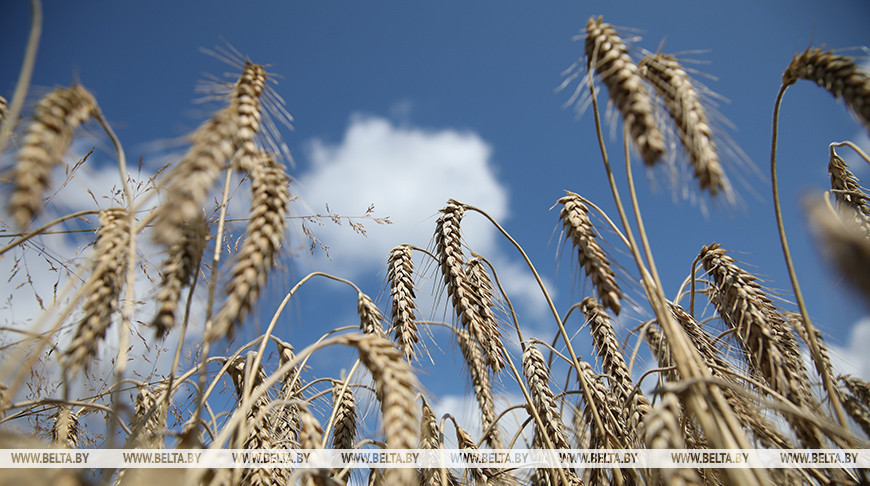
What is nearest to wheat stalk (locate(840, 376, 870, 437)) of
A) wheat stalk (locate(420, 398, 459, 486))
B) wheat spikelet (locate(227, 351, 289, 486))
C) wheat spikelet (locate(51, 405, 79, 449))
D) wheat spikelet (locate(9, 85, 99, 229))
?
wheat stalk (locate(420, 398, 459, 486))

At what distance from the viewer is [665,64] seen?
1.93m

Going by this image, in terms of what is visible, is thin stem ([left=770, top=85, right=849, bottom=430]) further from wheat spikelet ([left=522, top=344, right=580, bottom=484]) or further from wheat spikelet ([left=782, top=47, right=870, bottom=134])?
wheat spikelet ([left=522, top=344, right=580, bottom=484])

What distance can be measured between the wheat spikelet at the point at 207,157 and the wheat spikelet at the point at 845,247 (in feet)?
6.96

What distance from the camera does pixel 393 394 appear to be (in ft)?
5.07

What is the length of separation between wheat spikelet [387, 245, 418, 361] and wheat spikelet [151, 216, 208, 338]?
152 centimetres

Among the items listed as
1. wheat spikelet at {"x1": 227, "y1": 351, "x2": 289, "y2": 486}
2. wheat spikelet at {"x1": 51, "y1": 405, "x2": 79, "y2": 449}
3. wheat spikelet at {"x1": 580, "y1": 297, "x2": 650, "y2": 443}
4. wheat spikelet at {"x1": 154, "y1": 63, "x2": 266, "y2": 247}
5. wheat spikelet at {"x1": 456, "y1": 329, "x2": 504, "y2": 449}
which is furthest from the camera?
wheat spikelet at {"x1": 456, "y1": 329, "x2": 504, "y2": 449}

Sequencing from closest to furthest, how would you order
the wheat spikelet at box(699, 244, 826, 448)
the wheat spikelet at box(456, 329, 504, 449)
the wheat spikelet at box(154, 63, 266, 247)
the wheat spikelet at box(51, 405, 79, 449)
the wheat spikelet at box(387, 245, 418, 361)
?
the wheat spikelet at box(154, 63, 266, 247), the wheat spikelet at box(699, 244, 826, 448), the wheat spikelet at box(51, 405, 79, 449), the wheat spikelet at box(387, 245, 418, 361), the wheat spikelet at box(456, 329, 504, 449)

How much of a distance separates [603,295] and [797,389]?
1.06 metres

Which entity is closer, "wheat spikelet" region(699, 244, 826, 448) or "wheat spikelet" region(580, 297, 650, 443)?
"wheat spikelet" region(699, 244, 826, 448)

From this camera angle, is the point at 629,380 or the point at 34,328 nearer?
the point at 34,328

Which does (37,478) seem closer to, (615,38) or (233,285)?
(233,285)

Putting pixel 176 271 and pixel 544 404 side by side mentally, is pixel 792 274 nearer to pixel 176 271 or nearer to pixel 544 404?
pixel 544 404

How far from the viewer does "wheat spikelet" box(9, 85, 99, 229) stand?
126 cm

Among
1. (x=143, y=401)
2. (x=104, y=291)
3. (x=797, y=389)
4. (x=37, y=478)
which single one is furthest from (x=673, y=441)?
(x=143, y=401)
